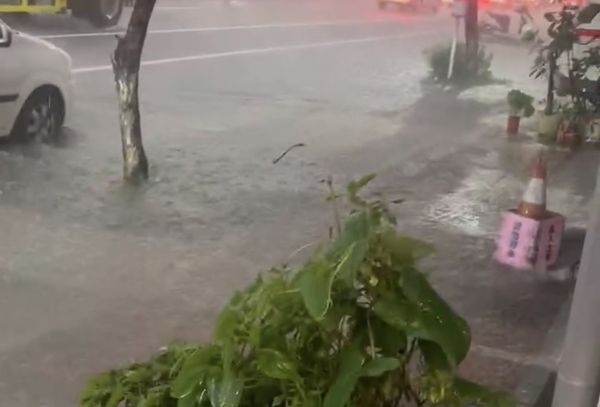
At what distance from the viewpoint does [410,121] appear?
2.01m

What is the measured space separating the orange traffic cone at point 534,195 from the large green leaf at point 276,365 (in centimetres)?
112

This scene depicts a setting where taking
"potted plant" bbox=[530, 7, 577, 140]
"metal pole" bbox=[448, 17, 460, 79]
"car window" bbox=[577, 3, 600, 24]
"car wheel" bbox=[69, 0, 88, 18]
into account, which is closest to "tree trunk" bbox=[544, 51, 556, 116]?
"potted plant" bbox=[530, 7, 577, 140]

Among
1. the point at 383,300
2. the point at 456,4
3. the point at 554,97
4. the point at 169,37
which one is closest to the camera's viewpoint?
the point at 383,300

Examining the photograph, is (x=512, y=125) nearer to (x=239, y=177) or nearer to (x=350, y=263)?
(x=239, y=177)

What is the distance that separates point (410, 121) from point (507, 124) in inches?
8.9

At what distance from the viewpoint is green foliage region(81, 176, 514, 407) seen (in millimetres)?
1026

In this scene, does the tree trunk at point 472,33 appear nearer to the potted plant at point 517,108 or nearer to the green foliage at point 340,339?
the potted plant at point 517,108

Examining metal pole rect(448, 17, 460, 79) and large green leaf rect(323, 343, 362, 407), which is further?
metal pole rect(448, 17, 460, 79)

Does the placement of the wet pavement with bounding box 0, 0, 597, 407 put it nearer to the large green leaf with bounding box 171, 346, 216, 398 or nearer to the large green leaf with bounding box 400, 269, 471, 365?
the large green leaf with bounding box 171, 346, 216, 398

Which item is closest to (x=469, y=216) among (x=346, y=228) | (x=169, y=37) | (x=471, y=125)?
(x=471, y=125)

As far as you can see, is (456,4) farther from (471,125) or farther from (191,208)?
(191,208)

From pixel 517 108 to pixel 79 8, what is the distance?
3.16ft

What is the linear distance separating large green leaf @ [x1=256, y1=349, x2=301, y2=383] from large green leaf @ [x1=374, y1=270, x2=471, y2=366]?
119mm

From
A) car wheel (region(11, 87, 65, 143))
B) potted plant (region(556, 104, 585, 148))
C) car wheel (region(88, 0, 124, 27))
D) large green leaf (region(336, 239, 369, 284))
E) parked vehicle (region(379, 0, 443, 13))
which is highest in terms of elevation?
car wheel (region(88, 0, 124, 27))
